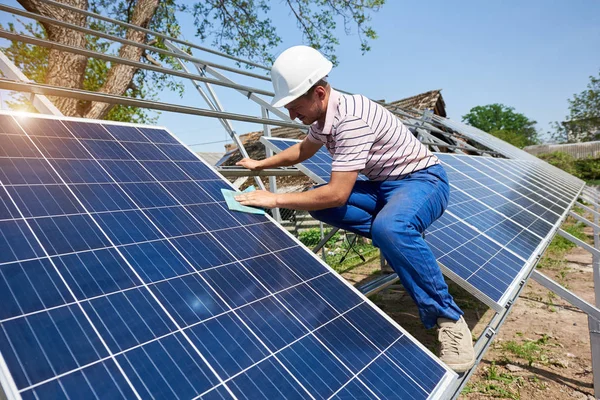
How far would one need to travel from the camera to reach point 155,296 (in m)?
1.76

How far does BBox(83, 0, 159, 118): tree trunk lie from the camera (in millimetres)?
9172

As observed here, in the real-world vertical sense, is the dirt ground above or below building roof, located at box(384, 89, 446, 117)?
below

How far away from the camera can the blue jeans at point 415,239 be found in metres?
2.66

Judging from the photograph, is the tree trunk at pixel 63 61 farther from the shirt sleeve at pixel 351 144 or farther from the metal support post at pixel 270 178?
the shirt sleeve at pixel 351 144

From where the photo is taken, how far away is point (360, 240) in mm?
14102

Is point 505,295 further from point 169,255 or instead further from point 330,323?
point 169,255

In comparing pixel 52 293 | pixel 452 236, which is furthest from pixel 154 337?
pixel 452 236

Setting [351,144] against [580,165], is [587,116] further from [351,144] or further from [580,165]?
[351,144]

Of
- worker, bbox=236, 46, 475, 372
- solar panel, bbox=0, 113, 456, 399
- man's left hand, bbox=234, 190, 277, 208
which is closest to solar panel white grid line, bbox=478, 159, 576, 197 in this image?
worker, bbox=236, 46, 475, 372

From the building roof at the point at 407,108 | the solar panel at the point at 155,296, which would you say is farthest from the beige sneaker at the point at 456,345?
the building roof at the point at 407,108

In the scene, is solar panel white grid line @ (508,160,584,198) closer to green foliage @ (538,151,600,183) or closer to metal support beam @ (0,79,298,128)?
metal support beam @ (0,79,298,128)

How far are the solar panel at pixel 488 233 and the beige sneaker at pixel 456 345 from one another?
1.68 ft

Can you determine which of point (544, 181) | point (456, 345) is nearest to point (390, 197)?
point (456, 345)

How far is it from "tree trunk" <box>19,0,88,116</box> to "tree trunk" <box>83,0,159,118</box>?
482mm
